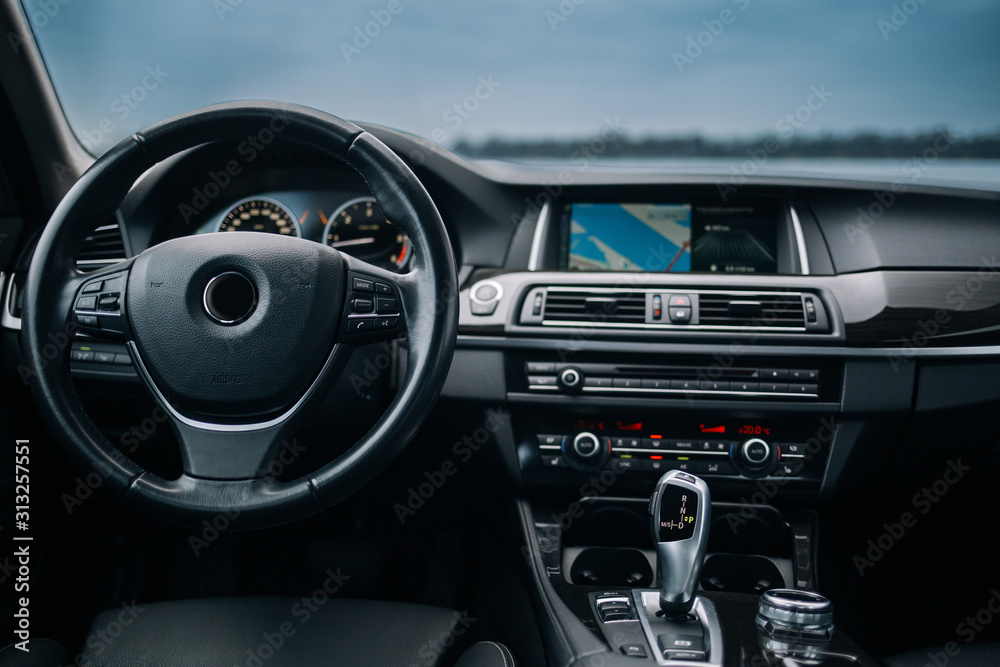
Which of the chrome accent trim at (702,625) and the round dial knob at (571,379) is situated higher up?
the round dial knob at (571,379)

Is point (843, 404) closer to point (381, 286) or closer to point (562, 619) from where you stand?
point (562, 619)

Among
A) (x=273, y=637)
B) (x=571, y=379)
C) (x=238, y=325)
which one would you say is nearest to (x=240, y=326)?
(x=238, y=325)

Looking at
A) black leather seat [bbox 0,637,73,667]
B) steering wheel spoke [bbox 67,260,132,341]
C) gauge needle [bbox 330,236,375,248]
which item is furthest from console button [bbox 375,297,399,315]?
black leather seat [bbox 0,637,73,667]

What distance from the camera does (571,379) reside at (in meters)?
1.53

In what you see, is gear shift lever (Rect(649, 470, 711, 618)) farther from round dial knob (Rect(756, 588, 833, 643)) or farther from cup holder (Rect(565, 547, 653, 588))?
cup holder (Rect(565, 547, 653, 588))

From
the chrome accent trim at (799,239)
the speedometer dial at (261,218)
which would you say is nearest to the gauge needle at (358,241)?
the speedometer dial at (261,218)

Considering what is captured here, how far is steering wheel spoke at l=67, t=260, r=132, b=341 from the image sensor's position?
3.88 ft

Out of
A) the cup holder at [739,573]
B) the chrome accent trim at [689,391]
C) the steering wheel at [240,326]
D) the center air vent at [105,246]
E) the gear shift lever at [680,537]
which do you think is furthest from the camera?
the center air vent at [105,246]

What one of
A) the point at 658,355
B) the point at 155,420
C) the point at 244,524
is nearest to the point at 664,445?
Answer: the point at 658,355

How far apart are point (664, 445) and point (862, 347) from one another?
1.49ft

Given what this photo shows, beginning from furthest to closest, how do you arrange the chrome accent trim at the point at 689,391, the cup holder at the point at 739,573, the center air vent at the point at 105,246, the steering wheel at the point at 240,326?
the center air vent at the point at 105,246
the cup holder at the point at 739,573
the chrome accent trim at the point at 689,391
the steering wheel at the point at 240,326

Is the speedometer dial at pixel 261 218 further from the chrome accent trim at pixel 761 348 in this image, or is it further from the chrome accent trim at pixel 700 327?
the chrome accent trim at pixel 700 327

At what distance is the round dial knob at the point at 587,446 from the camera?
1543 millimetres

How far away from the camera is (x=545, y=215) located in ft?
5.99
